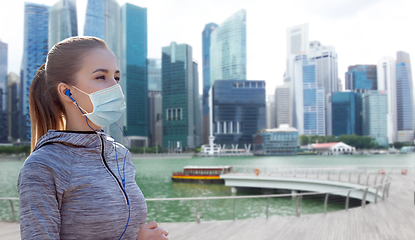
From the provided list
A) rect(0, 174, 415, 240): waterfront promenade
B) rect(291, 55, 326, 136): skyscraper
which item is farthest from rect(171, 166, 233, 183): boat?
rect(291, 55, 326, 136): skyscraper

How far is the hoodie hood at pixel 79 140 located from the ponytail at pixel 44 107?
0.58 ft

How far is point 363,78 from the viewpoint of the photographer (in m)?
143

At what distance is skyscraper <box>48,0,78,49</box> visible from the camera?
3274 inches

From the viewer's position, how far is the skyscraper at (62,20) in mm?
83156

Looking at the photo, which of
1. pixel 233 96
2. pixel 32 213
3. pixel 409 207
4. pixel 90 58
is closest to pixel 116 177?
pixel 32 213

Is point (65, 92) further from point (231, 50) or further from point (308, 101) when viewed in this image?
point (308, 101)

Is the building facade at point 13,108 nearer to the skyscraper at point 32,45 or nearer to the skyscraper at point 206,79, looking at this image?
the skyscraper at point 32,45

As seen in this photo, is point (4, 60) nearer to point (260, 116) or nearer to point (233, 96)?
point (233, 96)

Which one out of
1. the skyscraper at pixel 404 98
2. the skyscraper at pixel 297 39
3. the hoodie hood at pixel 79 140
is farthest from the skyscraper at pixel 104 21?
the skyscraper at pixel 297 39

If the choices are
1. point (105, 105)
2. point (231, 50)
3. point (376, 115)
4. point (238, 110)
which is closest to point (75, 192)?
point (105, 105)

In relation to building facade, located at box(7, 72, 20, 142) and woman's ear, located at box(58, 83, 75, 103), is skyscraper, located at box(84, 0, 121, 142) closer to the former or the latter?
building facade, located at box(7, 72, 20, 142)

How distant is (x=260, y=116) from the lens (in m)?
99.2

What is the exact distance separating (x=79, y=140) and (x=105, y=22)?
110193 millimetres

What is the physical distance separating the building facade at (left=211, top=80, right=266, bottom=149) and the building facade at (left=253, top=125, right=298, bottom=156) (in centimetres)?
644
